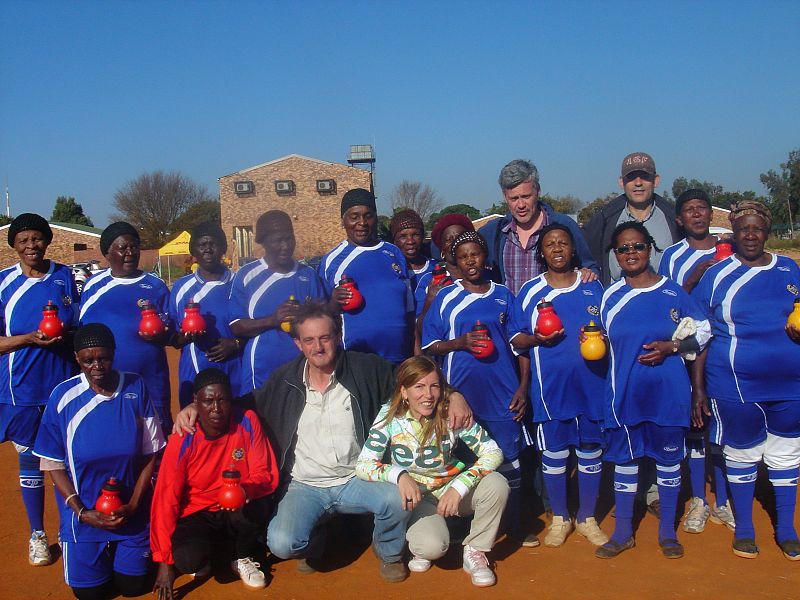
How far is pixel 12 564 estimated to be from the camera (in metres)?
5.01

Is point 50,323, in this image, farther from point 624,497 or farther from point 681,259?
point 681,259

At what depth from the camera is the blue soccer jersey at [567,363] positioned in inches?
187

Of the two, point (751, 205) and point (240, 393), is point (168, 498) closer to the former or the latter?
point (240, 393)

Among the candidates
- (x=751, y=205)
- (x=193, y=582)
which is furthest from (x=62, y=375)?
(x=751, y=205)

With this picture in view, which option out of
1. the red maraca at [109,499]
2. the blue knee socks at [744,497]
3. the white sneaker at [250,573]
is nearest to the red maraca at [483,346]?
the blue knee socks at [744,497]

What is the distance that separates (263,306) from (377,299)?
84cm

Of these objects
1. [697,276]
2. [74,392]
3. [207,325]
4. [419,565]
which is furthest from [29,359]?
[697,276]

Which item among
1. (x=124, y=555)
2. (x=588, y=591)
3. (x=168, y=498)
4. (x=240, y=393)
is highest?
(x=240, y=393)

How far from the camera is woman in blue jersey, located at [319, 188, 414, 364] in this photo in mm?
5266

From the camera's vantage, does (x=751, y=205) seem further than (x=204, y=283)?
No

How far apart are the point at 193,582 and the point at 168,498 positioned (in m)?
0.67

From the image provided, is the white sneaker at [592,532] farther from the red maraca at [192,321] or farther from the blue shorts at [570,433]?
the red maraca at [192,321]

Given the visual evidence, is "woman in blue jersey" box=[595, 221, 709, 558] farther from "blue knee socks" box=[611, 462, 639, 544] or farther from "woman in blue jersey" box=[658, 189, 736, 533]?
"woman in blue jersey" box=[658, 189, 736, 533]

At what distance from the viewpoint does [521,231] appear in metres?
5.64
